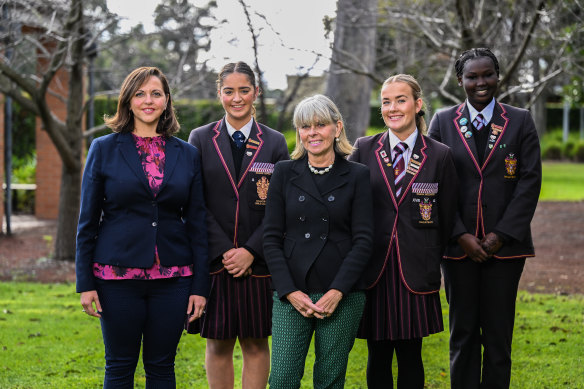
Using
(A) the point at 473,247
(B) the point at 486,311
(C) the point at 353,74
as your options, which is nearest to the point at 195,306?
(A) the point at 473,247

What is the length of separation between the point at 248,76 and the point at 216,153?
45 centimetres

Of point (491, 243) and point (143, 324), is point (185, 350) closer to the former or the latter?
point (143, 324)

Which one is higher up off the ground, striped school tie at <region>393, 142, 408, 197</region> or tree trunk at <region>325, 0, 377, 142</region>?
tree trunk at <region>325, 0, 377, 142</region>

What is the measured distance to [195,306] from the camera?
3.71 meters

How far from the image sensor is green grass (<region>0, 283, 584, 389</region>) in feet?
17.8

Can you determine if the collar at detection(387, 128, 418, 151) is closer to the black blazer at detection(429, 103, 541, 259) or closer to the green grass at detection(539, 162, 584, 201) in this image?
the black blazer at detection(429, 103, 541, 259)

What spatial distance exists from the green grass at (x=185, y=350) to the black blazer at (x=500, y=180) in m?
1.67

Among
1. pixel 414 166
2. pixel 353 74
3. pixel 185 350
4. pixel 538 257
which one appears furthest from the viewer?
pixel 538 257

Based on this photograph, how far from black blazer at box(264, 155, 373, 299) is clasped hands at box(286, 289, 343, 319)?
0.03 meters

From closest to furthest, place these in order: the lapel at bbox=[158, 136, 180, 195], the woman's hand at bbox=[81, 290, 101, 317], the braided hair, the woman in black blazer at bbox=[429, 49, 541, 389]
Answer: the woman's hand at bbox=[81, 290, 101, 317] < the lapel at bbox=[158, 136, 180, 195] < the woman in black blazer at bbox=[429, 49, 541, 389] < the braided hair

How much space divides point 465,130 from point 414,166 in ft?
A: 1.44

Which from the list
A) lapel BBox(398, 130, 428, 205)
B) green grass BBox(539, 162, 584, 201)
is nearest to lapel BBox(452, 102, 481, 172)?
lapel BBox(398, 130, 428, 205)

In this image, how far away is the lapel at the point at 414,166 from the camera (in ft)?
12.7

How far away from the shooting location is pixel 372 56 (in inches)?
403
